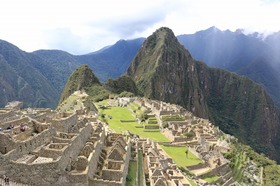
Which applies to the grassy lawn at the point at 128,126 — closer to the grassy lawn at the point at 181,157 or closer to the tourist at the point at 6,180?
the grassy lawn at the point at 181,157

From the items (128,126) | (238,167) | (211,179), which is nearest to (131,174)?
(211,179)

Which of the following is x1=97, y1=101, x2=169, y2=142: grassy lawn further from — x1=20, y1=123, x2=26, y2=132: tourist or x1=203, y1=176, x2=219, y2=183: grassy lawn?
x1=20, y1=123, x2=26, y2=132: tourist

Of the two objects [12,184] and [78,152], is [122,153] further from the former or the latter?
[12,184]

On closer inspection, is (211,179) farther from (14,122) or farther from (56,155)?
(56,155)

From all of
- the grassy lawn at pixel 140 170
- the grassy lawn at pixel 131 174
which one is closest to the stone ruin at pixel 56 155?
the grassy lawn at pixel 131 174

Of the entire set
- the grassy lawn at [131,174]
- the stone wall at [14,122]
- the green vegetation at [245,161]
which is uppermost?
the stone wall at [14,122]

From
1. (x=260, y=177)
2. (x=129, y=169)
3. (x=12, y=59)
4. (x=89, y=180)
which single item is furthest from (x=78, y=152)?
(x=12, y=59)

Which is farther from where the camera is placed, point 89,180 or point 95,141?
point 95,141
